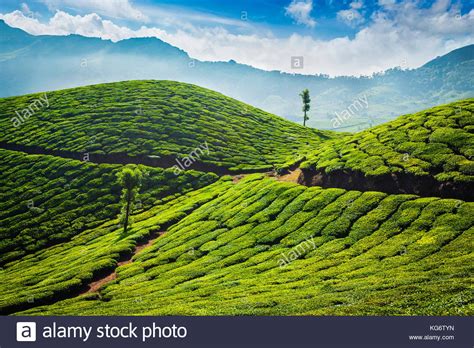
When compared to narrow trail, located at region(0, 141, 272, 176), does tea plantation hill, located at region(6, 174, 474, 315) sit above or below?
below

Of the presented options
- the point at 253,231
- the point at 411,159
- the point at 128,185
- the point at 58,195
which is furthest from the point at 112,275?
the point at 58,195

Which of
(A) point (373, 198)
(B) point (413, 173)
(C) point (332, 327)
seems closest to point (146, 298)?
(C) point (332, 327)

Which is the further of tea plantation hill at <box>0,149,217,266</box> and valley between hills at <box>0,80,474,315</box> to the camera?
tea plantation hill at <box>0,149,217,266</box>

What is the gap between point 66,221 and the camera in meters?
83.2

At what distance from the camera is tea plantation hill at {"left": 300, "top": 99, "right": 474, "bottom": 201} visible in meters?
45.0

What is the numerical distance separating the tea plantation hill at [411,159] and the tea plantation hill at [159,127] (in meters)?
31.9

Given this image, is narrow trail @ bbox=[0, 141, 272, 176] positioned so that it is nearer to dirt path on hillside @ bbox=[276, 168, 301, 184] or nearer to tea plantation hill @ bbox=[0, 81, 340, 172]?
tea plantation hill @ bbox=[0, 81, 340, 172]

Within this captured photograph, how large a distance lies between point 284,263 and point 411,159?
2524cm

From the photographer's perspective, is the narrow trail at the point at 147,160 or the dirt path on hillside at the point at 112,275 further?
the narrow trail at the point at 147,160

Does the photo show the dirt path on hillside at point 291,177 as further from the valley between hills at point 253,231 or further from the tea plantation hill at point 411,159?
the tea plantation hill at point 411,159

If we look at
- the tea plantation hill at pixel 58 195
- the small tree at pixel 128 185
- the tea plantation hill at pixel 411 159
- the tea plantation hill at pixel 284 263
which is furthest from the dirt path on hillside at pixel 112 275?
the tea plantation hill at pixel 411 159

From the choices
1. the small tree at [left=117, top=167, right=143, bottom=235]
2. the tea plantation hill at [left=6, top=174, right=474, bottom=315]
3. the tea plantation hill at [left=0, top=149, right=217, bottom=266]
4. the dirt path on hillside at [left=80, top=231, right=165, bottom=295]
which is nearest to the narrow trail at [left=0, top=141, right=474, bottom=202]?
the tea plantation hill at [left=6, top=174, right=474, bottom=315]

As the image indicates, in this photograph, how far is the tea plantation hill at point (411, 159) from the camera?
4500 centimetres

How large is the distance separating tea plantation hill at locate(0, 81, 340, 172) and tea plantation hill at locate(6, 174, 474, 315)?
45.8 meters
